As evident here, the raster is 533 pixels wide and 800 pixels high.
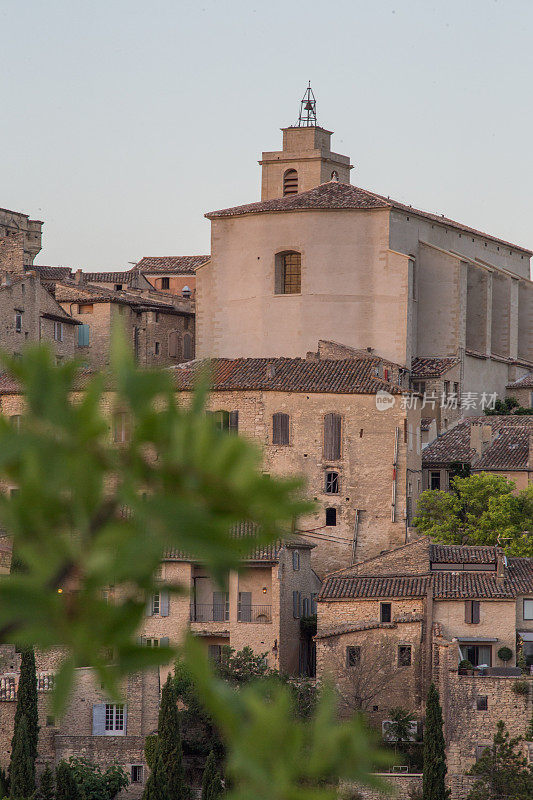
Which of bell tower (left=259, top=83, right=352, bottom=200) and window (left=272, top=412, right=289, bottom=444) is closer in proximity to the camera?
window (left=272, top=412, right=289, bottom=444)

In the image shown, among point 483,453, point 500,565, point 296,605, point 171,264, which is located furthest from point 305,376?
point 171,264

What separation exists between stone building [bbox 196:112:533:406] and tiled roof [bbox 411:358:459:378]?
1.56 feet

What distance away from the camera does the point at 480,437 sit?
49906 millimetres

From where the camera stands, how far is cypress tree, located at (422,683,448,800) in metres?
33.2

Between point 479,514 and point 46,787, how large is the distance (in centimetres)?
1584

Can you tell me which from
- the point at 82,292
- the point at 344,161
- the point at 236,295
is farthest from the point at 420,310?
the point at 344,161

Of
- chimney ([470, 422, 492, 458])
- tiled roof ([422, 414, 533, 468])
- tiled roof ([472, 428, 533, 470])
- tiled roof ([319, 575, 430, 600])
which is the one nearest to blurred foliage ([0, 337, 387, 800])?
tiled roof ([319, 575, 430, 600])

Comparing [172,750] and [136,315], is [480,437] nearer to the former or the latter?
[136,315]

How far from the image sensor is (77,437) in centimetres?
181

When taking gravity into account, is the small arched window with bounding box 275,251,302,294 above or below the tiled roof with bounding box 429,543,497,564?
above

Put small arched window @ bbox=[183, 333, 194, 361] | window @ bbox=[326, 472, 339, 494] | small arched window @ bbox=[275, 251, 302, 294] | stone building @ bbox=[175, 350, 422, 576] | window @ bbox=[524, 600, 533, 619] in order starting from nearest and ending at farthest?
window @ bbox=[524, 600, 533, 619], stone building @ bbox=[175, 350, 422, 576], window @ bbox=[326, 472, 339, 494], small arched window @ bbox=[275, 251, 302, 294], small arched window @ bbox=[183, 333, 194, 361]

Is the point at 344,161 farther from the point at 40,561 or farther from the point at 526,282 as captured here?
the point at 40,561

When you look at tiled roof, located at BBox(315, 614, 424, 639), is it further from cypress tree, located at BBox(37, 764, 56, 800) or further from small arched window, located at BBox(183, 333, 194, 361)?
small arched window, located at BBox(183, 333, 194, 361)

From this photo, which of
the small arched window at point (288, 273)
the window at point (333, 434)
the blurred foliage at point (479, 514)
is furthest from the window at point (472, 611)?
the small arched window at point (288, 273)
